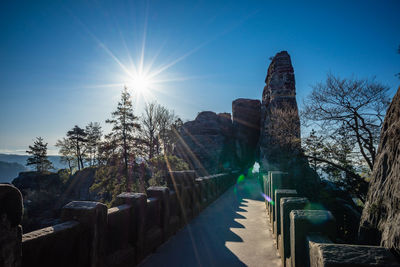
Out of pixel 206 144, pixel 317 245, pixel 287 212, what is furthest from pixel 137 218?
pixel 206 144

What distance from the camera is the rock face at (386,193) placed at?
2.29 metres

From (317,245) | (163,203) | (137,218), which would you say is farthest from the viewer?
(163,203)

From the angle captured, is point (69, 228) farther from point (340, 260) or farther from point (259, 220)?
point (259, 220)

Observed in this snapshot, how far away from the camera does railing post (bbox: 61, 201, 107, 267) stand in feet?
8.66

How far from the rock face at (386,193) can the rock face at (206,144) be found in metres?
25.3

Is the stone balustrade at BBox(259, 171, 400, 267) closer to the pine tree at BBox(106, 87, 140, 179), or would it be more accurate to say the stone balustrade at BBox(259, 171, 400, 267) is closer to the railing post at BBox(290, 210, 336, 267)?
the railing post at BBox(290, 210, 336, 267)

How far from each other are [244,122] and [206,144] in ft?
36.7

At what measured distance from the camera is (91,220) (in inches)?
105

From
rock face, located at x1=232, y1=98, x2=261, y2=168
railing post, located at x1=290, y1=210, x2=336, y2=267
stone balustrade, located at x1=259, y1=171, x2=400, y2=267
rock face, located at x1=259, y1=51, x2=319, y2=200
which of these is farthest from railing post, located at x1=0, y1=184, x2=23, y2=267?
rock face, located at x1=232, y1=98, x2=261, y2=168

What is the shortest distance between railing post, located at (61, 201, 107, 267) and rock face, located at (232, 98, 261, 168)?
3714 cm

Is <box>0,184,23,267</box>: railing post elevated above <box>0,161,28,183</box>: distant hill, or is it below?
above

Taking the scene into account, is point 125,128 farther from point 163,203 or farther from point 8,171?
point 8,171

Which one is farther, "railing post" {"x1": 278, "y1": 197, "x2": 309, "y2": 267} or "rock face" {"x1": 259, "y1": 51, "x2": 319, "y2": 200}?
"rock face" {"x1": 259, "y1": 51, "x2": 319, "y2": 200}

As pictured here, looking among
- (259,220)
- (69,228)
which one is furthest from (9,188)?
(259,220)
